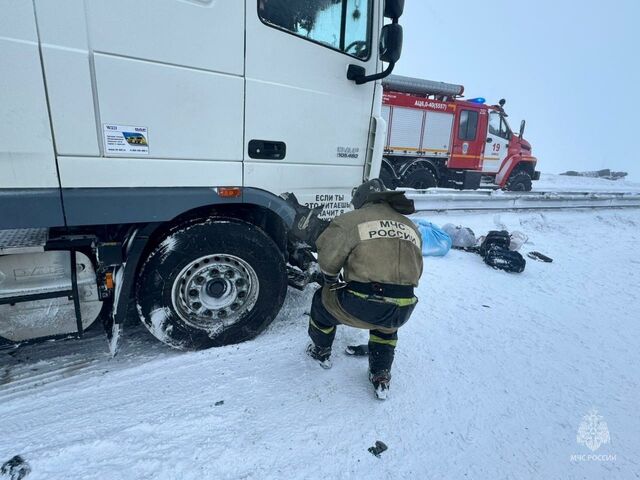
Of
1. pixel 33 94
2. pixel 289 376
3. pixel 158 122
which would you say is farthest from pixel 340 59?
pixel 289 376

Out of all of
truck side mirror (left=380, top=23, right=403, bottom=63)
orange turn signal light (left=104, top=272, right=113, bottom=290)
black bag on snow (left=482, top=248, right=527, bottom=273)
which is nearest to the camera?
orange turn signal light (left=104, top=272, right=113, bottom=290)

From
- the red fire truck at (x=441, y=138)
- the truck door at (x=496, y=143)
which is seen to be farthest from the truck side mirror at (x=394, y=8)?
the truck door at (x=496, y=143)

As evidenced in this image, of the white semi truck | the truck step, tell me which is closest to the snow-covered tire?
the white semi truck

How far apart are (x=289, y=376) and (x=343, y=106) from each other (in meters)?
2.00

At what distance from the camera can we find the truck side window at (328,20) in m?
2.29

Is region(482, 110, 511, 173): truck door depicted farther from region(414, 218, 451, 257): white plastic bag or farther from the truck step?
the truck step

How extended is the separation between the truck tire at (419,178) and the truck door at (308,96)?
759cm

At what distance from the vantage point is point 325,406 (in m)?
2.21

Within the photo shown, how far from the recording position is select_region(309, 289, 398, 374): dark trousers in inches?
92.1

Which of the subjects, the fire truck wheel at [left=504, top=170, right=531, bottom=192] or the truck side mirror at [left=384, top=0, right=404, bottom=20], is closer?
the truck side mirror at [left=384, top=0, right=404, bottom=20]

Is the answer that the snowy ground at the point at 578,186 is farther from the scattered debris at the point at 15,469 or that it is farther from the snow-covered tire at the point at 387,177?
the scattered debris at the point at 15,469

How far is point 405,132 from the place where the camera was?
32.6 feet

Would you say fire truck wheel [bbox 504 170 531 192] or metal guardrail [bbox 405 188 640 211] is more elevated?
fire truck wheel [bbox 504 170 531 192]

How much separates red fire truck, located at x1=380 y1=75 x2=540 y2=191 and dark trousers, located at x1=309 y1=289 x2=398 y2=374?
25.4ft
